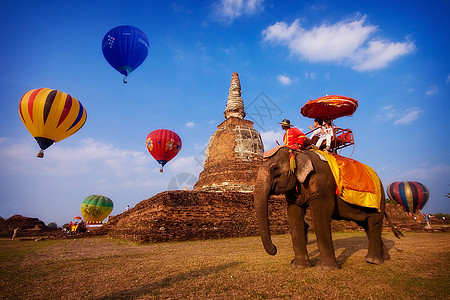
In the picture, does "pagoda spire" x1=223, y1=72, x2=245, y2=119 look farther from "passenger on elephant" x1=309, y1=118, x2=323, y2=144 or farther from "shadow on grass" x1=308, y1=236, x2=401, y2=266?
"passenger on elephant" x1=309, y1=118, x2=323, y2=144

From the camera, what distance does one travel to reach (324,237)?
12.7 feet

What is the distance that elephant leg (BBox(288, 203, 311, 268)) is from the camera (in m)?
4.06

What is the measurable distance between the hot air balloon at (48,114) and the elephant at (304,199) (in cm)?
1557

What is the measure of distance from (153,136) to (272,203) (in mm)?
10971

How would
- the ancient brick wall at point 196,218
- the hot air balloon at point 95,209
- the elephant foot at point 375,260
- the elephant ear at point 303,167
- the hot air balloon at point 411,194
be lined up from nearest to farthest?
the elephant ear at point 303,167 < the elephant foot at point 375,260 < the ancient brick wall at point 196,218 < the hot air balloon at point 411,194 < the hot air balloon at point 95,209

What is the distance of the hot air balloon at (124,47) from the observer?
15.5 m

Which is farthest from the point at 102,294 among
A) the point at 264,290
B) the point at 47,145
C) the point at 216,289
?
the point at 47,145

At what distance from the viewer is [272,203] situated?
48.2 ft

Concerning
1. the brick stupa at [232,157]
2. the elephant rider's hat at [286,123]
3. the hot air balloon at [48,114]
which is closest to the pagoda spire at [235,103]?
the brick stupa at [232,157]

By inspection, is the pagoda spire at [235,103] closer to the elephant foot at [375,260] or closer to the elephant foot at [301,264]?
the elephant foot at [375,260]

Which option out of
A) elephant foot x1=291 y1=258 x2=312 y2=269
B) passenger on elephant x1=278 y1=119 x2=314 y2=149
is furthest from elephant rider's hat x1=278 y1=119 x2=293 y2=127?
elephant foot x1=291 y1=258 x2=312 y2=269

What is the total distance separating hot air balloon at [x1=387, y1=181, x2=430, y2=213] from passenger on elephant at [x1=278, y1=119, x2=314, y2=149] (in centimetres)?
2664

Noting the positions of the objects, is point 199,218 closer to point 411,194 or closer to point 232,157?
point 232,157

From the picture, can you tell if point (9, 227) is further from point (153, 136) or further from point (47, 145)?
point (153, 136)
